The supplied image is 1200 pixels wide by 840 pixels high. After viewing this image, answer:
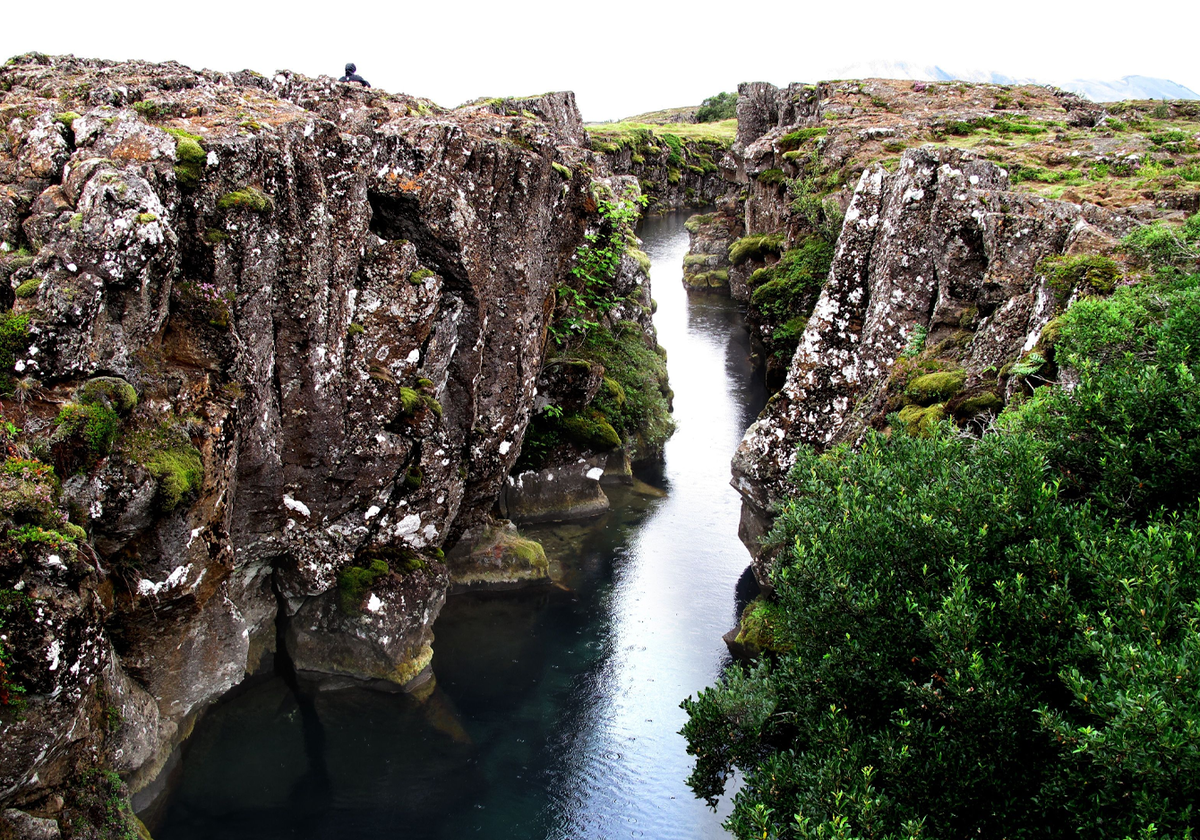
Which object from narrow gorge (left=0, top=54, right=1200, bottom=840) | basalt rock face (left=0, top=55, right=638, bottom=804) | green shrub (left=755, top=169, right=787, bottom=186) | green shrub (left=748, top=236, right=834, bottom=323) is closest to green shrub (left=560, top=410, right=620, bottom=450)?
narrow gorge (left=0, top=54, right=1200, bottom=840)

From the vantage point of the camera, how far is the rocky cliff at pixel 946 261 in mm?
17672

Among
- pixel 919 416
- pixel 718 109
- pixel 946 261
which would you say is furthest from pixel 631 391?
pixel 718 109

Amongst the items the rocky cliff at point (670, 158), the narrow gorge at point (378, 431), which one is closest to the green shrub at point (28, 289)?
the narrow gorge at point (378, 431)

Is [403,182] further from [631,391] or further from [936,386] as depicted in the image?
[631,391]

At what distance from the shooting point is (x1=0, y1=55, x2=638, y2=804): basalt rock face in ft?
44.4

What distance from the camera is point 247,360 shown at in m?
17.2

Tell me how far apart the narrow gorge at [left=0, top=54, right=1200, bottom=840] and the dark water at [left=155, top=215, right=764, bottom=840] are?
0.35ft

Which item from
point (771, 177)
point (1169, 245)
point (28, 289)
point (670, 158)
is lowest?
point (28, 289)

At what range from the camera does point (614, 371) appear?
117 ft

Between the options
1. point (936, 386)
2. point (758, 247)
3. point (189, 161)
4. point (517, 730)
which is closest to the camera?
point (189, 161)

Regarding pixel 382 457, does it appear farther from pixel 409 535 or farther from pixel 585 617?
pixel 585 617

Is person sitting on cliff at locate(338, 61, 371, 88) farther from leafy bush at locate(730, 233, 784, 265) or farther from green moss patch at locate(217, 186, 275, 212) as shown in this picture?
leafy bush at locate(730, 233, 784, 265)

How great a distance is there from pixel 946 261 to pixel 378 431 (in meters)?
17.3

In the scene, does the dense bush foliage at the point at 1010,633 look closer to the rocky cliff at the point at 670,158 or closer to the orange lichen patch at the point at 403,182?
the orange lichen patch at the point at 403,182
